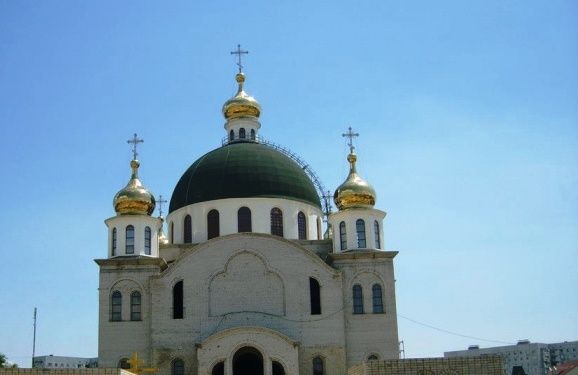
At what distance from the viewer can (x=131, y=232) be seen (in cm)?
3209

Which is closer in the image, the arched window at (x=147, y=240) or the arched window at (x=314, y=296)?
the arched window at (x=314, y=296)

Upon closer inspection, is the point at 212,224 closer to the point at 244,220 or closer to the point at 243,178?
the point at 244,220

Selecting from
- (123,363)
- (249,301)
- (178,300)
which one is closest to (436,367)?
(249,301)

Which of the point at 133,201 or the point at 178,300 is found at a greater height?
the point at 133,201

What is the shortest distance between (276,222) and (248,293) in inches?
183

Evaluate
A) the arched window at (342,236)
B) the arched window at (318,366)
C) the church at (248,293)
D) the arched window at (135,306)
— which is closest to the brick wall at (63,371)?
the church at (248,293)

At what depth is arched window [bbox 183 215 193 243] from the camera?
114 ft

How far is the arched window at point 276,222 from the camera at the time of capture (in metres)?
34.0

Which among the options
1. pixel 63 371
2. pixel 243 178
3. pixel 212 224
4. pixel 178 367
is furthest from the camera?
pixel 243 178

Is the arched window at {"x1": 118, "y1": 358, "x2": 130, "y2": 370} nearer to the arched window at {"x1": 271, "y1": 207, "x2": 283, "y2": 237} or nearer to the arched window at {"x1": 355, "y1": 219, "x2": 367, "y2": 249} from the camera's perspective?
the arched window at {"x1": 271, "y1": 207, "x2": 283, "y2": 237}

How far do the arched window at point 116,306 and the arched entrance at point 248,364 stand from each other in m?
5.00

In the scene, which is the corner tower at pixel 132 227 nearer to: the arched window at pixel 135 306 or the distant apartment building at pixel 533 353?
the arched window at pixel 135 306

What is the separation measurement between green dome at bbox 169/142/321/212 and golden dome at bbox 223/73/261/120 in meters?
3.16

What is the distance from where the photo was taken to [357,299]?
103 feet
